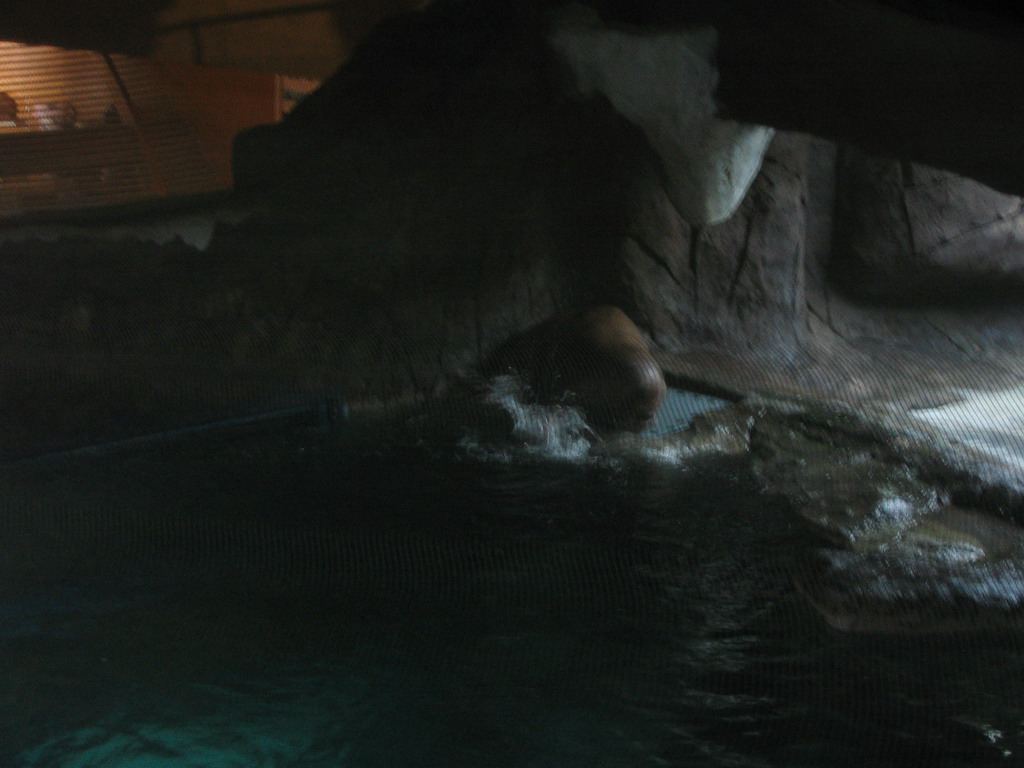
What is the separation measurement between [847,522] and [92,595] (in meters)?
2.67

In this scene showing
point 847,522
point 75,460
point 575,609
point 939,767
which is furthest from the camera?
point 75,460

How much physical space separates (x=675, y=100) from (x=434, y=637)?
3.00m

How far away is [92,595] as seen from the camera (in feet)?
10.3

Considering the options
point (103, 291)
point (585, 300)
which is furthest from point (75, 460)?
point (585, 300)

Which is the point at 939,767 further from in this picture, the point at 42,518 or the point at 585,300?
the point at 585,300

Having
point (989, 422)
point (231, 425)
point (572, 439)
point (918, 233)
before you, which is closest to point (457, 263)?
point (572, 439)

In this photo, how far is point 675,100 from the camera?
468 cm

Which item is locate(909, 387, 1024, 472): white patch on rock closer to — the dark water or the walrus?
the dark water

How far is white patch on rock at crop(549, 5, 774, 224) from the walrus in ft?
2.91

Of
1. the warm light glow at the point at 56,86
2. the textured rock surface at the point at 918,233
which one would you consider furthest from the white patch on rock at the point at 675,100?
the warm light glow at the point at 56,86

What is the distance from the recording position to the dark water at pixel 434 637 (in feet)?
7.98

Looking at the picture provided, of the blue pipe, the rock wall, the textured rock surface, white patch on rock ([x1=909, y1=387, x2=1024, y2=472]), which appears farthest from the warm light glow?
the textured rock surface

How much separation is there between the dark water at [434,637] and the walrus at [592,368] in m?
0.70

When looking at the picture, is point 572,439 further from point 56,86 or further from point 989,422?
point 56,86
